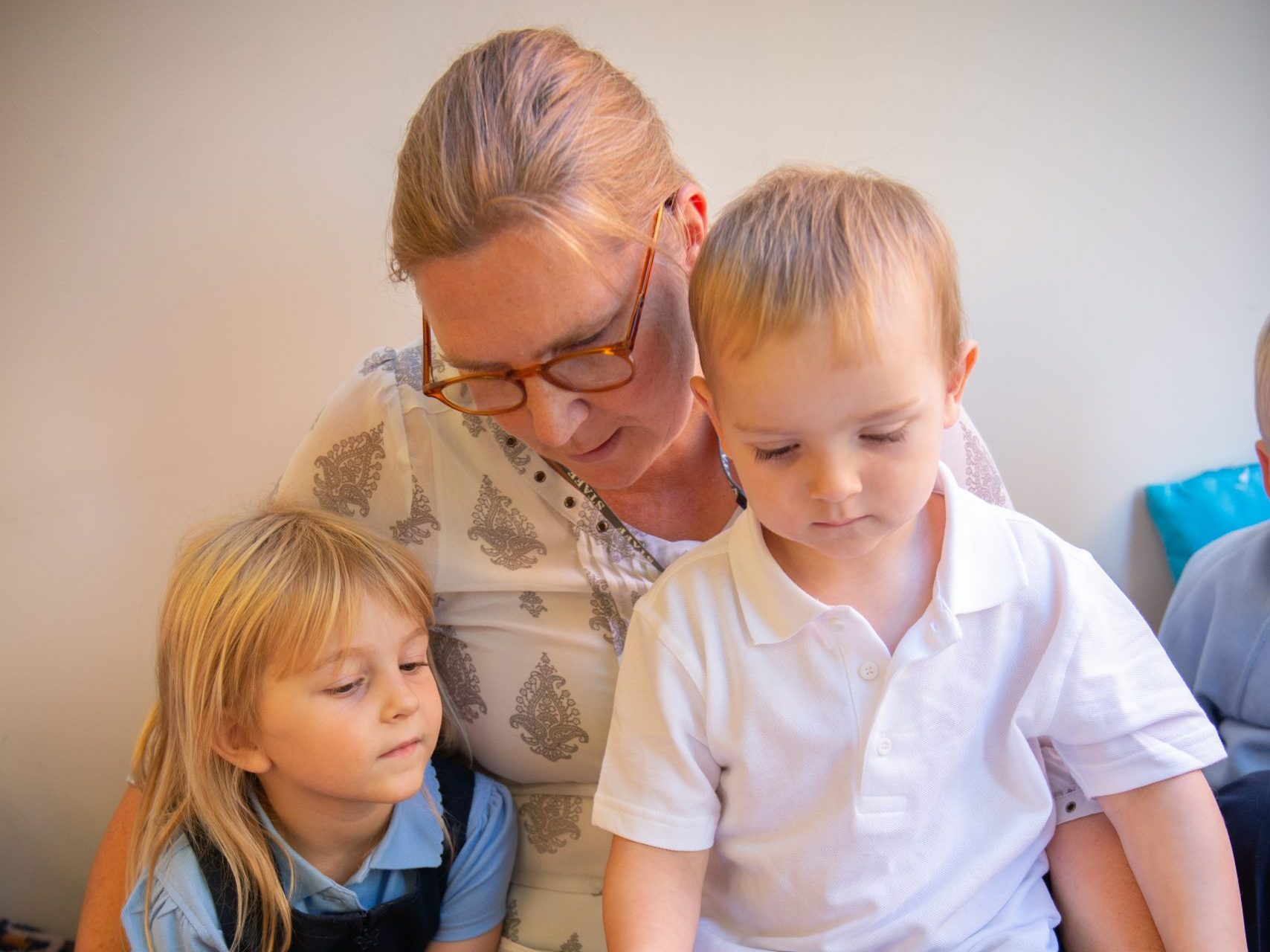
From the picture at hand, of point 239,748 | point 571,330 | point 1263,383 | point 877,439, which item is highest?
point 571,330

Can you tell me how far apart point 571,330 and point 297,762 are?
2.13 feet

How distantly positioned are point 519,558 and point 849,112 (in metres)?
0.98

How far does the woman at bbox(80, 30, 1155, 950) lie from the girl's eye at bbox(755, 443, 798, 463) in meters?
0.21

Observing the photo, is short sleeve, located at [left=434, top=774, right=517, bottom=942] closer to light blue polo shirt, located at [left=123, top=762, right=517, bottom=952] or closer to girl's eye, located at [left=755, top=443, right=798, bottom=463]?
light blue polo shirt, located at [left=123, top=762, right=517, bottom=952]

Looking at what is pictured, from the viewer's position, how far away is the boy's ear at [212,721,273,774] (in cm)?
131

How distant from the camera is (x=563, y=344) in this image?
1.09m

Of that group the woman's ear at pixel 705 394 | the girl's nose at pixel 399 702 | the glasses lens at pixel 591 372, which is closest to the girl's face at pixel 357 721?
the girl's nose at pixel 399 702

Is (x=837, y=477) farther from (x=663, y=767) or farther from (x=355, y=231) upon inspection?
(x=355, y=231)

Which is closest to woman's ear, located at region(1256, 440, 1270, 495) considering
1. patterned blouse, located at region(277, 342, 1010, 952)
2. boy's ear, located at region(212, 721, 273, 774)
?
patterned blouse, located at region(277, 342, 1010, 952)

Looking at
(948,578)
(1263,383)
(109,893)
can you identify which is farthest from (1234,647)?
(109,893)

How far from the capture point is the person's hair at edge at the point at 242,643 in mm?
1275

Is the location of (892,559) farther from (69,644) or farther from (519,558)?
(69,644)

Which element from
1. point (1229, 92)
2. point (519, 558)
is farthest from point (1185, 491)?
point (519, 558)

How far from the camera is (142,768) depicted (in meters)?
1.41
